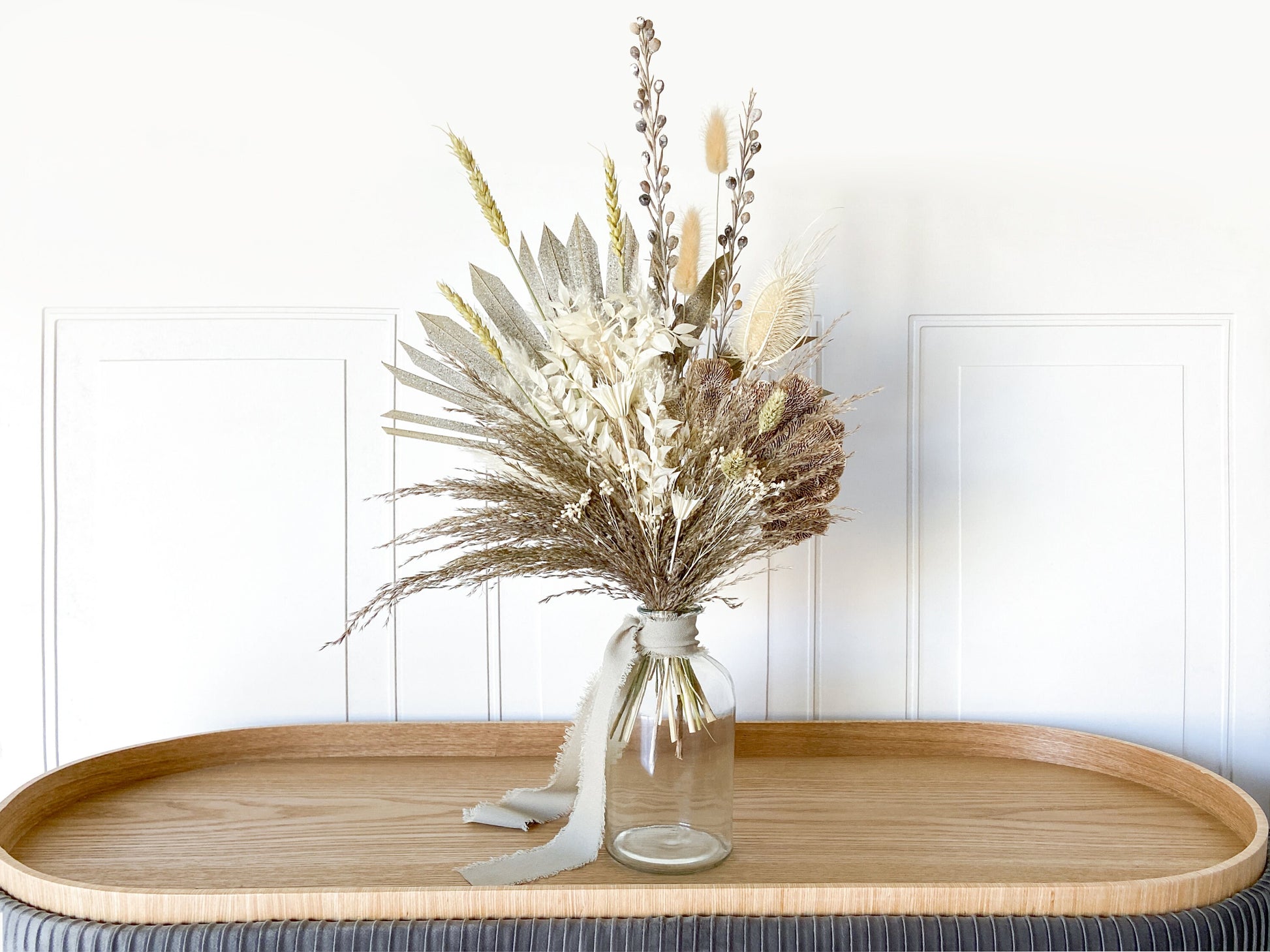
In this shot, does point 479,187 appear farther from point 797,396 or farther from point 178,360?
point 178,360

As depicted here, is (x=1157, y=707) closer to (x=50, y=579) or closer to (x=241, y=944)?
(x=241, y=944)

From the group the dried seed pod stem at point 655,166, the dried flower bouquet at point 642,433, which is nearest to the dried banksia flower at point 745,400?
the dried flower bouquet at point 642,433

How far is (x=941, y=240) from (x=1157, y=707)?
70 centimetres

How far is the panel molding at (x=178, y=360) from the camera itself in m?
1.16

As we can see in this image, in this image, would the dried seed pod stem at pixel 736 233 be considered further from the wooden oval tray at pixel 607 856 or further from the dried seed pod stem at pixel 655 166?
the wooden oval tray at pixel 607 856

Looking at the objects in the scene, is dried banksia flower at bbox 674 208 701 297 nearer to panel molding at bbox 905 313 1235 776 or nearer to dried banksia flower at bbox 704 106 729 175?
dried banksia flower at bbox 704 106 729 175

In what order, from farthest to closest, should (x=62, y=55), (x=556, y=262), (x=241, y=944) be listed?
(x=62, y=55), (x=556, y=262), (x=241, y=944)

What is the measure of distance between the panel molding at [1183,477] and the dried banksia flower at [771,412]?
0.47m

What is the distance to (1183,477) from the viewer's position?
1.18 m

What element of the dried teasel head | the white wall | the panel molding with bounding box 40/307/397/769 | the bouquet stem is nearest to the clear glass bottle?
the bouquet stem

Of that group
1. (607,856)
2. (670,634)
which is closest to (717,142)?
(670,634)

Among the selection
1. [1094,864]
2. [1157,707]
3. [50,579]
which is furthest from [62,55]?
[1157,707]

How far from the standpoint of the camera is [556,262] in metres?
0.92

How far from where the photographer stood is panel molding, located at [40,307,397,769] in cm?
116
